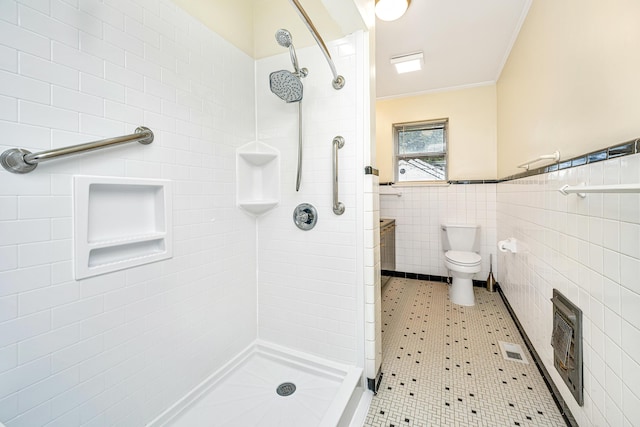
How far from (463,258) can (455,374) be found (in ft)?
4.04

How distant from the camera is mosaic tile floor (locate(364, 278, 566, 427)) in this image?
4.28 ft

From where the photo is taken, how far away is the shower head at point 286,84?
4.13ft

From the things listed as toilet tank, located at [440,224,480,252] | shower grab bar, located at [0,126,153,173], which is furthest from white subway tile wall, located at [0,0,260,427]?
toilet tank, located at [440,224,480,252]

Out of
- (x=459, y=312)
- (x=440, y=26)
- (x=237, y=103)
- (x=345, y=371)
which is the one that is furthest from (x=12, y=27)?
(x=459, y=312)

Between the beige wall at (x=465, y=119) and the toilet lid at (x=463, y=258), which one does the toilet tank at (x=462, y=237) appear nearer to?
the toilet lid at (x=463, y=258)

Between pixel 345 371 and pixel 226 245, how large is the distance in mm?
976

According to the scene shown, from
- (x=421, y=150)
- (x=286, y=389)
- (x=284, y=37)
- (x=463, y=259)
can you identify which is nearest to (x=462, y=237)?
(x=463, y=259)

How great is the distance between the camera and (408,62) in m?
2.47

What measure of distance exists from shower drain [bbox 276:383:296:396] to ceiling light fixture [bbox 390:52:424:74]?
107 inches

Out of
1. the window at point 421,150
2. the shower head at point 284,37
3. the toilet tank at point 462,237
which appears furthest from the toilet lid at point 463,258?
the shower head at point 284,37

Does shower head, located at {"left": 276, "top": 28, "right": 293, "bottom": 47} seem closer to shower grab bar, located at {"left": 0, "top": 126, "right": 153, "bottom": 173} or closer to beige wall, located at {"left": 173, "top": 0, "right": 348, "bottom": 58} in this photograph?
beige wall, located at {"left": 173, "top": 0, "right": 348, "bottom": 58}

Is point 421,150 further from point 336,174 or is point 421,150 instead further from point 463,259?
point 336,174

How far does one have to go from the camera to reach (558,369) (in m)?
1.35

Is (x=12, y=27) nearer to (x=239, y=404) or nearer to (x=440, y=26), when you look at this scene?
(x=239, y=404)
